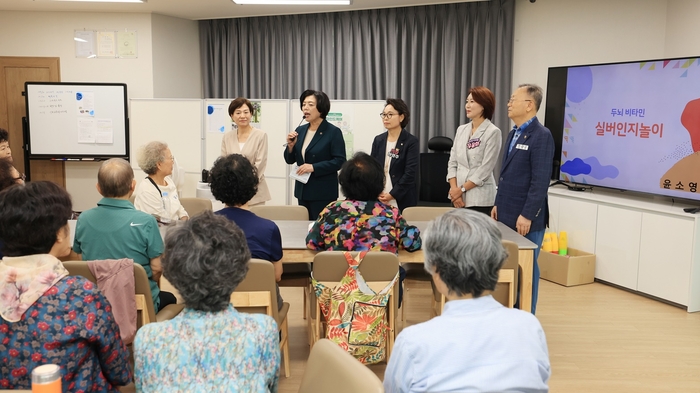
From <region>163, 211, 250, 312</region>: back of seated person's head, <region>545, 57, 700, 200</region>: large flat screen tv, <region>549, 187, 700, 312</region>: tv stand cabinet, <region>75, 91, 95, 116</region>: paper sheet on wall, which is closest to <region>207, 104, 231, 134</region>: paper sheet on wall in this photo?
<region>75, 91, 95, 116</region>: paper sheet on wall

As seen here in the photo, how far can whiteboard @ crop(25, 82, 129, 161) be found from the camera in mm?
7039

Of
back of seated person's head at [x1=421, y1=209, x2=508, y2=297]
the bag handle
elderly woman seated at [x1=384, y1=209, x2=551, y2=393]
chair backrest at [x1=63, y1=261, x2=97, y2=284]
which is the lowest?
the bag handle

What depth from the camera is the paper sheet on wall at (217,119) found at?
6664mm

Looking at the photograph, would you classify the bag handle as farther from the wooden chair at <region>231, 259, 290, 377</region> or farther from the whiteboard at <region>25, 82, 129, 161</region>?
the whiteboard at <region>25, 82, 129, 161</region>

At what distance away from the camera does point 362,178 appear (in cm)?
301

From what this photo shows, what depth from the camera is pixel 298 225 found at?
3771mm

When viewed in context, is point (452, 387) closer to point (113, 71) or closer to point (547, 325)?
point (547, 325)

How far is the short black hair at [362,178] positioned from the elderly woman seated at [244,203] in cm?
44

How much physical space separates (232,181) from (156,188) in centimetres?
95

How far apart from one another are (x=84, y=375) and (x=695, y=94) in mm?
4481

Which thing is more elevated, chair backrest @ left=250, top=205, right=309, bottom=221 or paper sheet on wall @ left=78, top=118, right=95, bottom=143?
paper sheet on wall @ left=78, top=118, right=95, bottom=143

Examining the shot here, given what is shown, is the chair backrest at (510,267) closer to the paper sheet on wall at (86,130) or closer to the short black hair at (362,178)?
the short black hair at (362,178)

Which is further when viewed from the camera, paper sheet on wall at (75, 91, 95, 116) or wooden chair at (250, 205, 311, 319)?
paper sheet on wall at (75, 91, 95, 116)

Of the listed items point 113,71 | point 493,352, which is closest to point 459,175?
point 493,352
